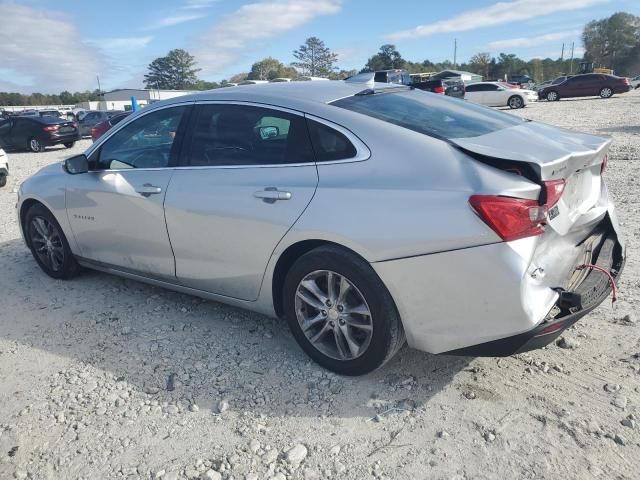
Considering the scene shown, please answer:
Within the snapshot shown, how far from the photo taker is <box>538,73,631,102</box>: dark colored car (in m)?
33.7

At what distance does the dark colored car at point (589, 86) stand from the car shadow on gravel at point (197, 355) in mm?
36712

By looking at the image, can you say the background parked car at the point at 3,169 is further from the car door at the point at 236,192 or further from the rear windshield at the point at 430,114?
the rear windshield at the point at 430,114

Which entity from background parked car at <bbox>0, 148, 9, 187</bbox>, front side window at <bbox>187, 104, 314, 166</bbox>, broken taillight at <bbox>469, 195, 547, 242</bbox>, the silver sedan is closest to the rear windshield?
the silver sedan

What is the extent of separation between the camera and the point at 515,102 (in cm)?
3038

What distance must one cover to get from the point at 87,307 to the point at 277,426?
235 centimetres

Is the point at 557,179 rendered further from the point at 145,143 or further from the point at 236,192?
the point at 145,143

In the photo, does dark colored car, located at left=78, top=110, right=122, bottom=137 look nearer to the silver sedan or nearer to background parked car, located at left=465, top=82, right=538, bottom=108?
background parked car, located at left=465, top=82, right=538, bottom=108

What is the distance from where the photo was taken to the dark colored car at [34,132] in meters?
18.2

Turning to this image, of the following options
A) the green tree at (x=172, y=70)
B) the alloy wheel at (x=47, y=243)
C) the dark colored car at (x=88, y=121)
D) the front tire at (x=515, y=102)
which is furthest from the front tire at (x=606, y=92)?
the green tree at (x=172, y=70)

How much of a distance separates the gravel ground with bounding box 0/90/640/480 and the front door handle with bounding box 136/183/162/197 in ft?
3.16

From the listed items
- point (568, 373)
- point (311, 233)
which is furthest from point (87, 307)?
point (568, 373)

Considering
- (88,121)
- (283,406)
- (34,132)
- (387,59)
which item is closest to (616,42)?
(387,59)

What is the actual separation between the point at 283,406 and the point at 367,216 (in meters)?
1.14

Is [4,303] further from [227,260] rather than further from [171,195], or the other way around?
[227,260]
